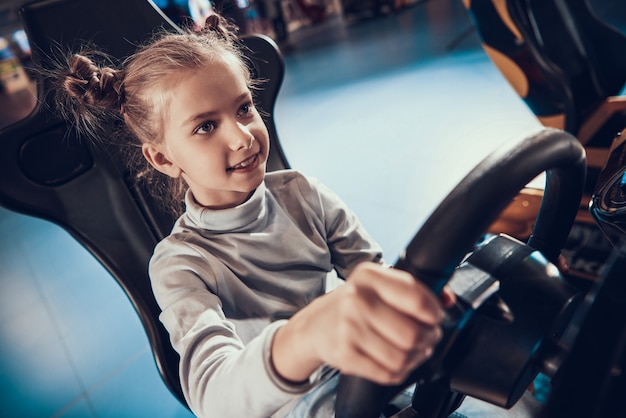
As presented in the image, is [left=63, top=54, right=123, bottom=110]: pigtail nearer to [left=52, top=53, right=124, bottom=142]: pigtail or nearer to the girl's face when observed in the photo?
[left=52, top=53, right=124, bottom=142]: pigtail

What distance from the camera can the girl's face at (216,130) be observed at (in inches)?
25.5

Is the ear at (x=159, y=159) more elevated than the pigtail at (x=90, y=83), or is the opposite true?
the pigtail at (x=90, y=83)

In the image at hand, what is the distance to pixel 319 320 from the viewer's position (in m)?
0.33

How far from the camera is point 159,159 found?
0.75 m

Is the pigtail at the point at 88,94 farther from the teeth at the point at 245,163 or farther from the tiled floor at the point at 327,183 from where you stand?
the tiled floor at the point at 327,183

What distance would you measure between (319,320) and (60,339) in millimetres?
1785

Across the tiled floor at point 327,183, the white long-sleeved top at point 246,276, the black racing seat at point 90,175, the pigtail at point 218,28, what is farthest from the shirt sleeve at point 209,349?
the tiled floor at point 327,183

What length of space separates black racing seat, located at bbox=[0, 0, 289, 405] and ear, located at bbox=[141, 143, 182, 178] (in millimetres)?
86

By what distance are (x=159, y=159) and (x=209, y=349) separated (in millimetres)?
365

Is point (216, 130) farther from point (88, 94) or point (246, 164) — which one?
point (88, 94)

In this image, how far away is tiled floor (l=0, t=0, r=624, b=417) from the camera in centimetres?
153

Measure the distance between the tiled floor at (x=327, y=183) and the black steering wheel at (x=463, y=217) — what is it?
1170 mm

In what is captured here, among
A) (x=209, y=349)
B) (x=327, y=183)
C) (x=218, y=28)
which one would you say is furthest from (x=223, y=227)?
(x=327, y=183)

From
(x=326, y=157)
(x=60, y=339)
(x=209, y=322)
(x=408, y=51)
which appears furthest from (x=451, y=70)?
(x=209, y=322)
